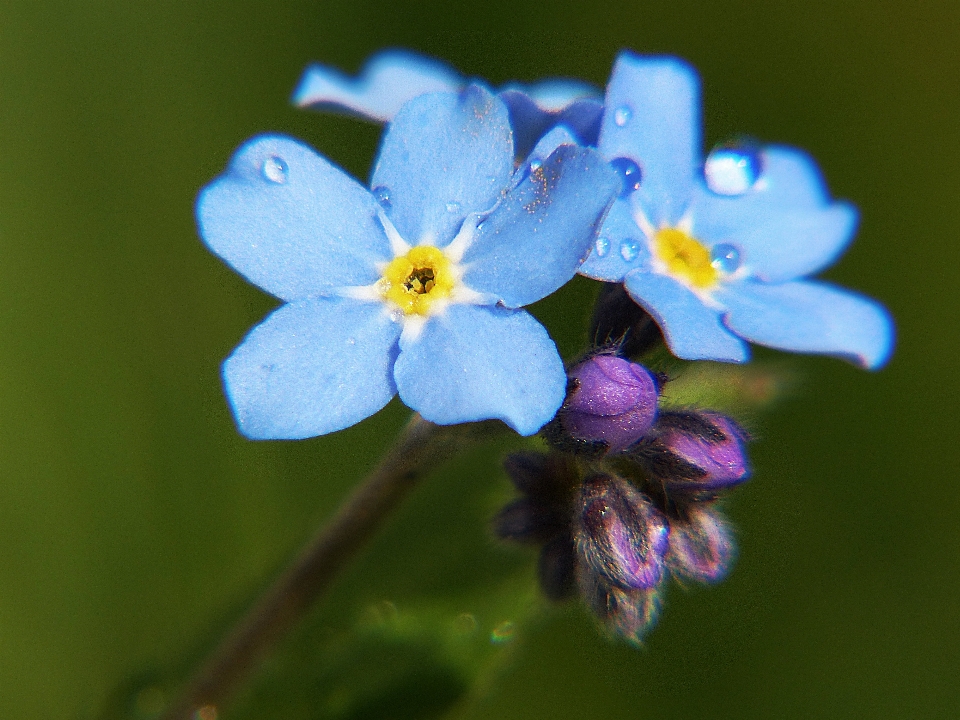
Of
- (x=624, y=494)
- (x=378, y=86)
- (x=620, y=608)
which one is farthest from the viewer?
(x=378, y=86)

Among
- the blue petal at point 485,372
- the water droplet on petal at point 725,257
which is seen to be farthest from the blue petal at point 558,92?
the blue petal at point 485,372

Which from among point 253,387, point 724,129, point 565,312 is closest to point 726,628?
point 565,312

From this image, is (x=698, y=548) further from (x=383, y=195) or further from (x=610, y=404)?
(x=383, y=195)

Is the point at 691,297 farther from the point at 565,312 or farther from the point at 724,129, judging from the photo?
the point at 724,129

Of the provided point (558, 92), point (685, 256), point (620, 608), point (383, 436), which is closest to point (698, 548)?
point (620, 608)

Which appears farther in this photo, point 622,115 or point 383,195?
point 622,115
